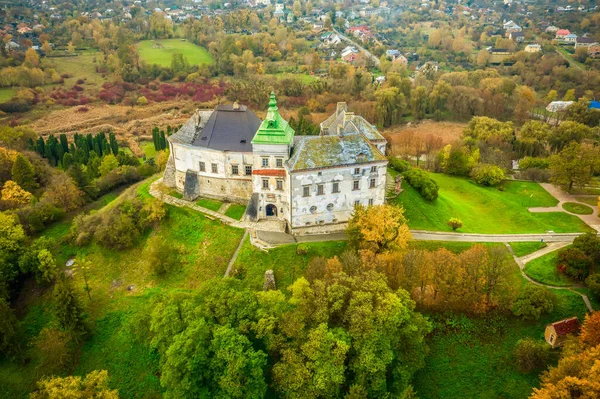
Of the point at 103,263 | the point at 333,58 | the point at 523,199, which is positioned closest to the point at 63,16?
the point at 333,58

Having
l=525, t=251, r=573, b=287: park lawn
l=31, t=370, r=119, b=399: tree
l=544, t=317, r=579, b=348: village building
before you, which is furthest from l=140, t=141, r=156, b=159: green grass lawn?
l=544, t=317, r=579, b=348: village building

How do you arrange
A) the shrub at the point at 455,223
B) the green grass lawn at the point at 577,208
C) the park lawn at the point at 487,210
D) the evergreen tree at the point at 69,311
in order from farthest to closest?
1. the green grass lawn at the point at 577,208
2. the park lawn at the point at 487,210
3. the shrub at the point at 455,223
4. the evergreen tree at the point at 69,311

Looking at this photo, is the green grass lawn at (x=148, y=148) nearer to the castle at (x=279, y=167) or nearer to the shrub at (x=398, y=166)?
the castle at (x=279, y=167)

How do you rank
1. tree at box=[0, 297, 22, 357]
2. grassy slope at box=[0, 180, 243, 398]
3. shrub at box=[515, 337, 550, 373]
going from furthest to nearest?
tree at box=[0, 297, 22, 357], grassy slope at box=[0, 180, 243, 398], shrub at box=[515, 337, 550, 373]

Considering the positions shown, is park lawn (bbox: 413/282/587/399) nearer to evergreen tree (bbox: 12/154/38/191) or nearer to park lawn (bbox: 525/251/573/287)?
park lawn (bbox: 525/251/573/287)

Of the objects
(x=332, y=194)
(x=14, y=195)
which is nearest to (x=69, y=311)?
(x=332, y=194)

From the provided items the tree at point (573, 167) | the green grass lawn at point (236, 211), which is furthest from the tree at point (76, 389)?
the tree at point (573, 167)
